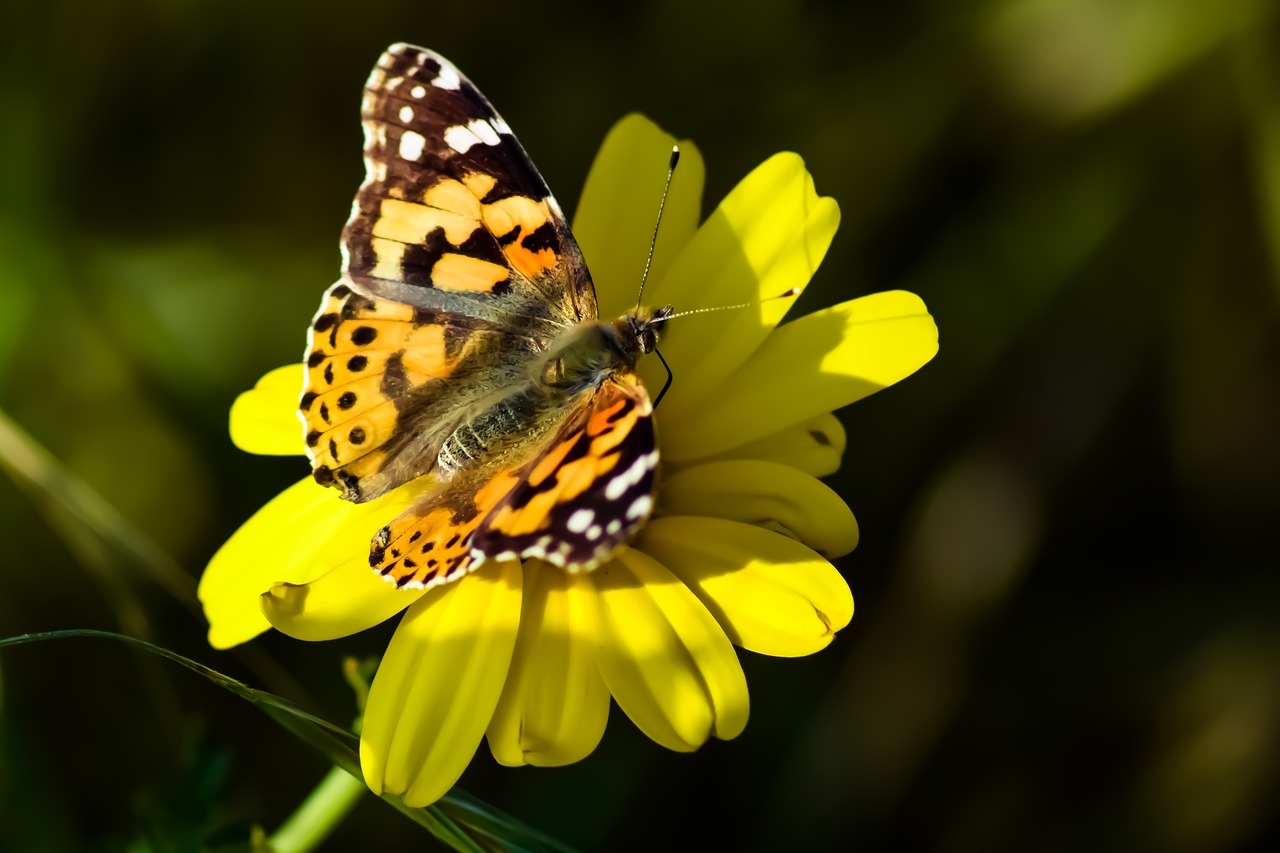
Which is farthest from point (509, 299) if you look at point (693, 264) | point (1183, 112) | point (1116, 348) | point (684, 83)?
point (1183, 112)

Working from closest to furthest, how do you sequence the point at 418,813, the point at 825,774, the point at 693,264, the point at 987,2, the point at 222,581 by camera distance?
the point at 418,813
the point at 222,581
the point at 693,264
the point at 825,774
the point at 987,2

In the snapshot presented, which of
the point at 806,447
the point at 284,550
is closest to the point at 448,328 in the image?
the point at 284,550

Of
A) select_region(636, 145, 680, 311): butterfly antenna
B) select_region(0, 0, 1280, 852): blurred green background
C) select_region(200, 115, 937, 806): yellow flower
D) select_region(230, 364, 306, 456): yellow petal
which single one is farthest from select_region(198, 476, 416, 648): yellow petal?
select_region(0, 0, 1280, 852): blurred green background

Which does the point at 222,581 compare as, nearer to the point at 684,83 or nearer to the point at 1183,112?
the point at 684,83

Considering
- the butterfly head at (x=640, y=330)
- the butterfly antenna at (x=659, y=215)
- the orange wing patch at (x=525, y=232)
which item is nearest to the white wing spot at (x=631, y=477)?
the butterfly head at (x=640, y=330)

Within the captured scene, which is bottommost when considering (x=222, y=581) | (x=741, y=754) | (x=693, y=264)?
(x=741, y=754)

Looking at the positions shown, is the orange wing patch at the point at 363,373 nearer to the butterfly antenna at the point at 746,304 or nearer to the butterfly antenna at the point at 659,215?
the butterfly antenna at the point at 659,215

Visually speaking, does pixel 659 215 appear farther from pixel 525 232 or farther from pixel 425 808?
pixel 425 808

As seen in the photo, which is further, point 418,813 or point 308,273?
point 308,273
